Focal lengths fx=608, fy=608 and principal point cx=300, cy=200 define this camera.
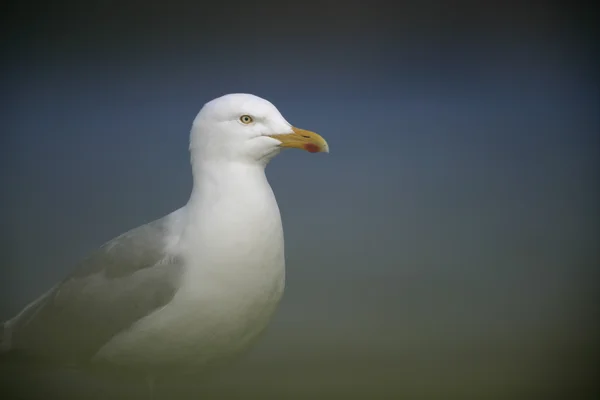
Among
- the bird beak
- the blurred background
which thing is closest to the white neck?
the bird beak

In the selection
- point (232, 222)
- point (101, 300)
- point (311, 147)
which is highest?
point (311, 147)

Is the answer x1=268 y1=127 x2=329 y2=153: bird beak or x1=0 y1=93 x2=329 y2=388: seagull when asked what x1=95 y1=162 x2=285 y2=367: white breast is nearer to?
x1=0 y1=93 x2=329 y2=388: seagull

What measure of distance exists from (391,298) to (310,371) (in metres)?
0.36

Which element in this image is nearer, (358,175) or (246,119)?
(246,119)

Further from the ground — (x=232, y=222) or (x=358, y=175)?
(x=358, y=175)

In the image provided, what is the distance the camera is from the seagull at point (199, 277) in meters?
1.58

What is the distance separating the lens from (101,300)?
1616 millimetres

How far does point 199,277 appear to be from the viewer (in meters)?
1.58

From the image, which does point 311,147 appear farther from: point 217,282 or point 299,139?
point 217,282

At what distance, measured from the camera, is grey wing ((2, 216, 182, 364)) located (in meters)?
1.58

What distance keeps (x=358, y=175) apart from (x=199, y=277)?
2.40 feet

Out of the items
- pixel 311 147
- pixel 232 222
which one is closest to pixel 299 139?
Result: pixel 311 147

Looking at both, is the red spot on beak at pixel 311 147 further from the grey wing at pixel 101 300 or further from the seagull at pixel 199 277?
the grey wing at pixel 101 300

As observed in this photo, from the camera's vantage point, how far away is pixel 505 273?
2.09m
